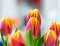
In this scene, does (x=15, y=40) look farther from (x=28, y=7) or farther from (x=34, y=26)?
(x=28, y=7)

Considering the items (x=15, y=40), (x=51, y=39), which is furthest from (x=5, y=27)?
(x=51, y=39)

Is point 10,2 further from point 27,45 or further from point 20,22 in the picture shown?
point 27,45

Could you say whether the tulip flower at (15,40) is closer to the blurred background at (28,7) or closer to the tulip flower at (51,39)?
the tulip flower at (51,39)

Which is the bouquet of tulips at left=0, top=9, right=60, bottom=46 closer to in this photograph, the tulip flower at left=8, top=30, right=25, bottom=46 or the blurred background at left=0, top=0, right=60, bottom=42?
the tulip flower at left=8, top=30, right=25, bottom=46

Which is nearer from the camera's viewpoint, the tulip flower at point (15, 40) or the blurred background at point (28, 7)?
the tulip flower at point (15, 40)

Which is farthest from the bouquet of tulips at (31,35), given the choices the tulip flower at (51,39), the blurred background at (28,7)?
the blurred background at (28,7)

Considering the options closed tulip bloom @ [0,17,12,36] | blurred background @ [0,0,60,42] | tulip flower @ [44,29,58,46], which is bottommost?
tulip flower @ [44,29,58,46]

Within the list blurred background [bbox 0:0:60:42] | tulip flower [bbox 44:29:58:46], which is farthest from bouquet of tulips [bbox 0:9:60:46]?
blurred background [bbox 0:0:60:42]
